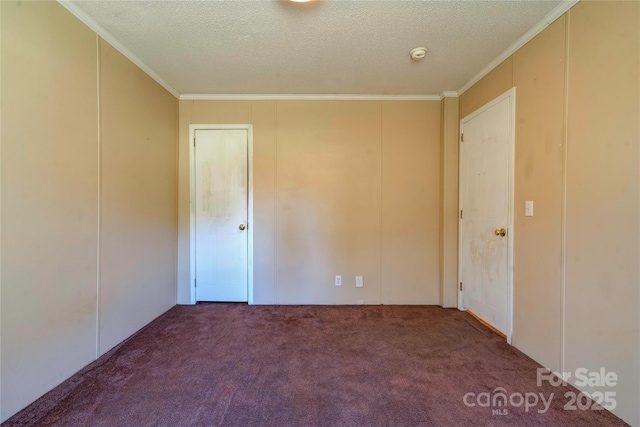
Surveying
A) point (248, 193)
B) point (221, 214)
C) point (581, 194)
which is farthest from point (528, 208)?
point (221, 214)

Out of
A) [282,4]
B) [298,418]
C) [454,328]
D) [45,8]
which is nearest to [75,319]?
[298,418]

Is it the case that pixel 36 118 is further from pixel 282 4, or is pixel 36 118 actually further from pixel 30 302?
pixel 282 4

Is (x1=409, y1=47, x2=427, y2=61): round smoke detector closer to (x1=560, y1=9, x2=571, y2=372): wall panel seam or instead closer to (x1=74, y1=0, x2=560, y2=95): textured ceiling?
(x1=74, y1=0, x2=560, y2=95): textured ceiling

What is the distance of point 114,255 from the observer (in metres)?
2.08

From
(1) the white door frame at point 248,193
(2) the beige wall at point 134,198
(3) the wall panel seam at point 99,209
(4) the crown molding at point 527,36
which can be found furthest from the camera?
(1) the white door frame at point 248,193

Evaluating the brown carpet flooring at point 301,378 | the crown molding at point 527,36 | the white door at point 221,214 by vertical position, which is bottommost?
the brown carpet flooring at point 301,378

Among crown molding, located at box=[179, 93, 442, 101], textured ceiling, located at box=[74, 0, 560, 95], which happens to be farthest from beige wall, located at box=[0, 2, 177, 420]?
crown molding, located at box=[179, 93, 442, 101]

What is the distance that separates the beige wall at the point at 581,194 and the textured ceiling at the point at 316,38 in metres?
0.43

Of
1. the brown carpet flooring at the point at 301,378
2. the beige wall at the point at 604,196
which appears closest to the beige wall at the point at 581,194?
the beige wall at the point at 604,196

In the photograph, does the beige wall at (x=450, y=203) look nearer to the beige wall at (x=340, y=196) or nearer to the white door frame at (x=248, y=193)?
the beige wall at (x=340, y=196)

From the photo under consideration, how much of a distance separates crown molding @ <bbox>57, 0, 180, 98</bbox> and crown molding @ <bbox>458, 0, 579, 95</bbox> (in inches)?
129

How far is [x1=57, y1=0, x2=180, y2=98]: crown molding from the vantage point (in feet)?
5.55

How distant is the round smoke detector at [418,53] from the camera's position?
2117 mm

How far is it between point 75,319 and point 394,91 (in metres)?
3.58
